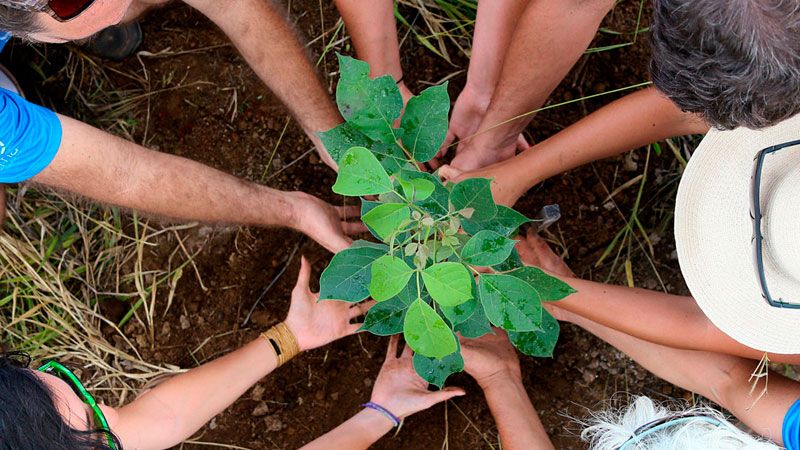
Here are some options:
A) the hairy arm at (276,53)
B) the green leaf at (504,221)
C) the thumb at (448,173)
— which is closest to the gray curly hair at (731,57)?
the green leaf at (504,221)

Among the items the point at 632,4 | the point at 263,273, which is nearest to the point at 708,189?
the point at 632,4

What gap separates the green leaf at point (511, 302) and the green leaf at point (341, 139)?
294 mm

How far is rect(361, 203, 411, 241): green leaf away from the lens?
37.5 inches

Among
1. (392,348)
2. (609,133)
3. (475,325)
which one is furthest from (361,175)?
(392,348)

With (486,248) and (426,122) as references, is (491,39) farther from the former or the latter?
(486,248)

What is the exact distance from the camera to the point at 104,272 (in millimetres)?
2186

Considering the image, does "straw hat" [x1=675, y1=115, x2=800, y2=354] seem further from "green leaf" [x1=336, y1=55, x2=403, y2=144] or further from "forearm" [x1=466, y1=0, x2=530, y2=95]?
"green leaf" [x1=336, y1=55, x2=403, y2=144]

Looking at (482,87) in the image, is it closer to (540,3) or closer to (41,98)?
(540,3)

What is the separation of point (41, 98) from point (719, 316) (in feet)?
6.49

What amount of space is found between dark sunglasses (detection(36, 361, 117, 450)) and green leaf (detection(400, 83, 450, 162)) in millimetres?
835

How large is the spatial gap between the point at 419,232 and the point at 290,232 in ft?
3.64

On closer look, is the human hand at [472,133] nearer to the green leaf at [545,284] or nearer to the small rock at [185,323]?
the green leaf at [545,284]

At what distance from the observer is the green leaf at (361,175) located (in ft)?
2.98

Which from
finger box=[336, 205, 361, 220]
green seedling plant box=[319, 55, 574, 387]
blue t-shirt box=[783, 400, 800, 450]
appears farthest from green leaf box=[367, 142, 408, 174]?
blue t-shirt box=[783, 400, 800, 450]
